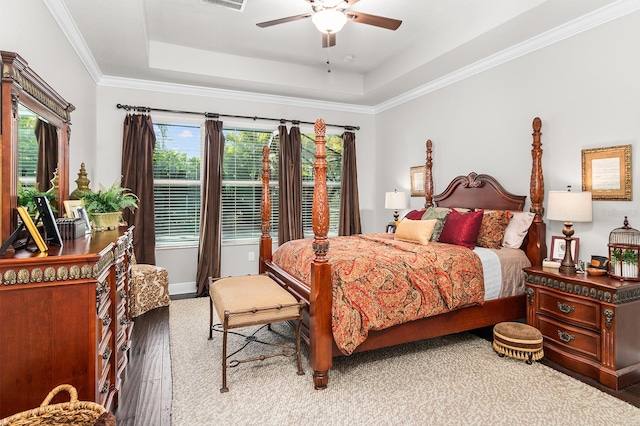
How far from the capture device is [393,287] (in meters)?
2.70

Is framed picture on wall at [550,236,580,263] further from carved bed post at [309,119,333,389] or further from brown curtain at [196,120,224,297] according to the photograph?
brown curtain at [196,120,224,297]

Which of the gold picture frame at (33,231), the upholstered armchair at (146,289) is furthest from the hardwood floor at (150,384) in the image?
the gold picture frame at (33,231)

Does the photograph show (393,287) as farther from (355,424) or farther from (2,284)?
(2,284)

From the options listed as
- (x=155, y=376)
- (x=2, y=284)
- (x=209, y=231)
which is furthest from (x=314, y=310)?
(x=209, y=231)

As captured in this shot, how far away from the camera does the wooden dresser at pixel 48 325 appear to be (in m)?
1.60

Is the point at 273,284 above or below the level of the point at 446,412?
above

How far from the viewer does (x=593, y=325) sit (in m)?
2.63

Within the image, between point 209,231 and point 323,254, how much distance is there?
114 inches

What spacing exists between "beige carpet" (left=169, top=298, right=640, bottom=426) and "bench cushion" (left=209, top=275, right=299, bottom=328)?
0.45 m

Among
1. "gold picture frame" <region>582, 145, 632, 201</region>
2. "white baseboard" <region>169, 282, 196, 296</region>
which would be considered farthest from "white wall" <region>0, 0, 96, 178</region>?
"gold picture frame" <region>582, 145, 632, 201</region>

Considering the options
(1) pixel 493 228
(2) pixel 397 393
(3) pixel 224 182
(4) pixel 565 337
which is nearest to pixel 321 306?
(2) pixel 397 393

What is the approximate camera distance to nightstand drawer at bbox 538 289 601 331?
2627mm

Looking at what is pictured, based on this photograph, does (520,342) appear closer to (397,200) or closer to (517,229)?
(517,229)

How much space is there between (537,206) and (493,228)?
0.42m
